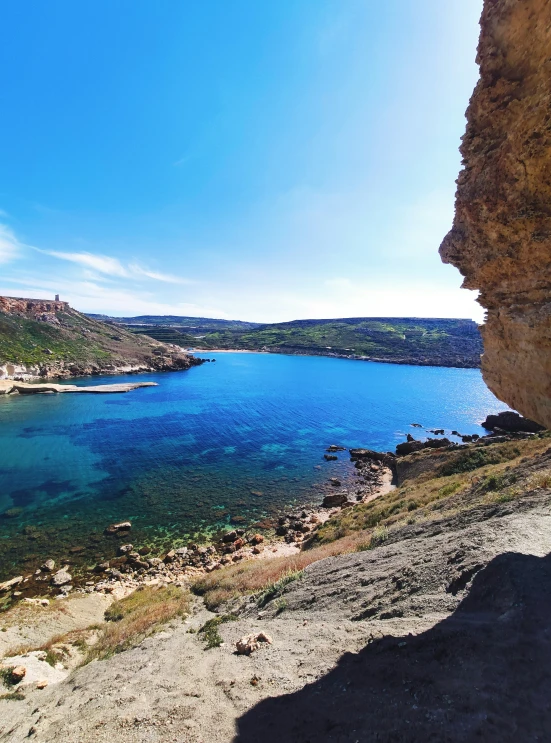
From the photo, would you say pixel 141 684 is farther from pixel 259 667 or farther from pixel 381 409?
pixel 381 409

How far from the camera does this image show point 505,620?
7117mm

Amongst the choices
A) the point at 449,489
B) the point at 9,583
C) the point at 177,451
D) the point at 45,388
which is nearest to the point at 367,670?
the point at 449,489

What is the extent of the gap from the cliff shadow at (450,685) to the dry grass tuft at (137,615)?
800 cm

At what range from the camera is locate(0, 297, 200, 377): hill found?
308 feet

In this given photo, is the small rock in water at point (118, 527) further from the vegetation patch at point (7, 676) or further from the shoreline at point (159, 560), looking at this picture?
the vegetation patch at point (7, 676)

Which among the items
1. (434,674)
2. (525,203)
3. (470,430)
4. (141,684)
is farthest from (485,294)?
(470,430)

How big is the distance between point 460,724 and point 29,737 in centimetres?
904

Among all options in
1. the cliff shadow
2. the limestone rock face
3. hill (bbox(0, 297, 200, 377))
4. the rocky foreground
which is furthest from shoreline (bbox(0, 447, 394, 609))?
hill (bbox(0, 297, 200, 377))

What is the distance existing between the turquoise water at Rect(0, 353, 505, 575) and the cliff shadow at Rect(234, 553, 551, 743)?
21.0 metres

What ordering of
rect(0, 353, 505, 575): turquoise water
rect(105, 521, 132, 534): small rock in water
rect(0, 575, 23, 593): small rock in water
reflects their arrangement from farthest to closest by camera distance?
rect(0, 353, 505, 575): turquoise water
rect(105, 521, 132, 534): small rock in water
rect(0, 575, 23, 593): small rock in water

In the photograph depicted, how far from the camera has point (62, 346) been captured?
365 feet

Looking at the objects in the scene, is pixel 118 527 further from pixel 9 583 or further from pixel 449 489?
pixel 449 489

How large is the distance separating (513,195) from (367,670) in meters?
12.0

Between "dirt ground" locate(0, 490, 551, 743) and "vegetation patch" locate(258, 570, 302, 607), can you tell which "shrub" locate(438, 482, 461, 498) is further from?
"vegetation patch" locate(258, 570, 302, 607)
